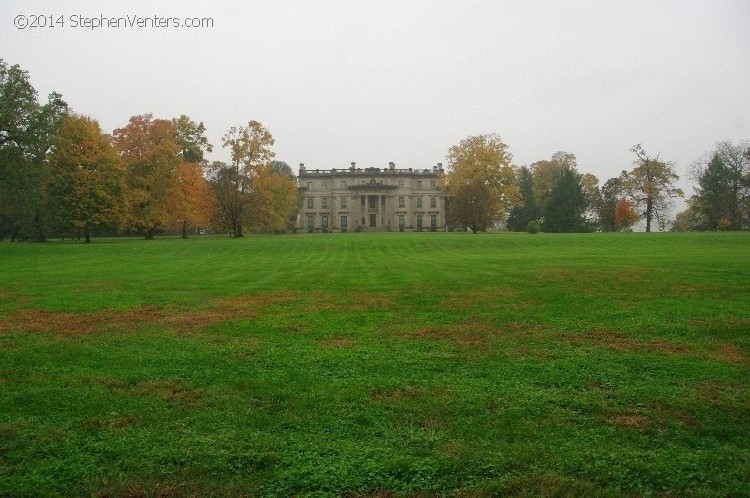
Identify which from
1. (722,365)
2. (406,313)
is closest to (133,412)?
(406,313)

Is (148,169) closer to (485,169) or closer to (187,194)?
(187,194)

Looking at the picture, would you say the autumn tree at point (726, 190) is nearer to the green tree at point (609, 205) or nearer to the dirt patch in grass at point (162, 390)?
the green tree at point (609, 205)

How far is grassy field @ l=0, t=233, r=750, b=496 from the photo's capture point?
174 inches

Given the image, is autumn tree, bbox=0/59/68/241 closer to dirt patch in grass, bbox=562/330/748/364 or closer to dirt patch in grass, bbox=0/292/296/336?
dirt patch in grass, bbox=0/292/296/336

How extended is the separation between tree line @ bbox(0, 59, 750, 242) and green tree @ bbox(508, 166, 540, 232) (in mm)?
9163

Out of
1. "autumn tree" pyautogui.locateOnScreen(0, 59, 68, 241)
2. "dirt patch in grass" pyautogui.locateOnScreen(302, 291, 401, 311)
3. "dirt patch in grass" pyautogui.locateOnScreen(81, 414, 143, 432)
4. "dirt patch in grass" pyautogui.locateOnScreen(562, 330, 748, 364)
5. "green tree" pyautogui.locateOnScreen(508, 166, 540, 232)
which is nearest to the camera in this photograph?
"dirt patch in grass" pyautogui.locateOnScreen(81, 414, 143, 432)

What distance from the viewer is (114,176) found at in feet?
146

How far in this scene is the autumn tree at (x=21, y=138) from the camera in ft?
112

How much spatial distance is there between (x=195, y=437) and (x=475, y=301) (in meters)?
7.77

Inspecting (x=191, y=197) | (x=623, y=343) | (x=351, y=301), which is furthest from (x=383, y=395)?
(x=191, y=197)

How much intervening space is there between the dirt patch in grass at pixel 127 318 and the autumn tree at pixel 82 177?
35951 mm

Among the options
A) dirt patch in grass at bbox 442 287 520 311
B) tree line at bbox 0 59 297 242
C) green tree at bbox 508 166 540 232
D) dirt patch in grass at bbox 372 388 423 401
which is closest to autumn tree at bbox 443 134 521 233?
green tree at bbox 508 166 540 232

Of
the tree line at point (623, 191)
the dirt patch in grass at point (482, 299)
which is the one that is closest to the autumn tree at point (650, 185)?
the tree line at point (623, 191)

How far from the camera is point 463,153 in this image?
7150 centimetres
